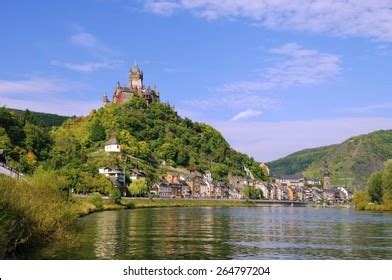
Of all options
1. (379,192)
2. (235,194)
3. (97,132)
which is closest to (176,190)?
(97,132)

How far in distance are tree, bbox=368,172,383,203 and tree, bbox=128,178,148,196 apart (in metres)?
51.6

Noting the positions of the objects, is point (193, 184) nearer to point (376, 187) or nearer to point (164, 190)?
point (164, 190)

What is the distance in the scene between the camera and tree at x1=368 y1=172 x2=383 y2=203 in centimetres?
9511

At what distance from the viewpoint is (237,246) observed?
32938 mm

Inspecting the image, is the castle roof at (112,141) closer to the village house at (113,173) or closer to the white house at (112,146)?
the white house at (112,146)

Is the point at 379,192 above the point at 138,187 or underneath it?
underneath

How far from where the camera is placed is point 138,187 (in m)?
127

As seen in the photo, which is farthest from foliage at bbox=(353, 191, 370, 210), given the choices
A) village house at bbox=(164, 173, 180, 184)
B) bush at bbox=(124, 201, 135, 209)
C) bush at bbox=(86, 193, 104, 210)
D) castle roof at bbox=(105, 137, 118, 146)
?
castle roof at bbox=(105, 137, 118, 146)

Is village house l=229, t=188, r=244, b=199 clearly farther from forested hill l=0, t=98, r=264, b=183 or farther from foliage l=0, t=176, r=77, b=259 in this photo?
foliage l=0, t=176, r=77, b=259

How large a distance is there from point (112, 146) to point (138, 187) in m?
27.3

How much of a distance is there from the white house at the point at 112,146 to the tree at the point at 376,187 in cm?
7352

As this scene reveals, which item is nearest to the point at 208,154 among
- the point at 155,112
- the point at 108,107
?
the point at 155,112

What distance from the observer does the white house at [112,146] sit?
493 feet
